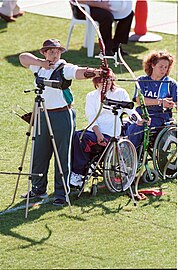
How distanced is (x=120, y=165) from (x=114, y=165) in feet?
0.19

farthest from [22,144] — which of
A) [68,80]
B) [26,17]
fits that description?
[26,17]

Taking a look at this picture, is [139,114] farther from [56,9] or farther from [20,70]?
[56,9]

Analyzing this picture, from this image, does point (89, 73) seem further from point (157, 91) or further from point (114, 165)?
point (157, 91)

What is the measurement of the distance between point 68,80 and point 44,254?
1.57m

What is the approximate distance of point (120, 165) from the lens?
7930mm

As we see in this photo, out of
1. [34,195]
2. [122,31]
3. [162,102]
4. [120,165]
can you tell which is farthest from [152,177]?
[122,31]

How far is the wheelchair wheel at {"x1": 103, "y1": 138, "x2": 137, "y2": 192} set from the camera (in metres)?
7.83

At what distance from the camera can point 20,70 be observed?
12547mm

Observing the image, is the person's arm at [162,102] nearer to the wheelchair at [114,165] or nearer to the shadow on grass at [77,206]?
the wheelchair at [114,165]

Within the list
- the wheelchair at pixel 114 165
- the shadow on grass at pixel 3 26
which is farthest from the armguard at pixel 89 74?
the shadow on grass at pixel 3 26

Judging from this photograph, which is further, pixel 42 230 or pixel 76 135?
pixel 76 135

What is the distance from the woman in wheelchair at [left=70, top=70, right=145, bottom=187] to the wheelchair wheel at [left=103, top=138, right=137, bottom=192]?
0.15 metres

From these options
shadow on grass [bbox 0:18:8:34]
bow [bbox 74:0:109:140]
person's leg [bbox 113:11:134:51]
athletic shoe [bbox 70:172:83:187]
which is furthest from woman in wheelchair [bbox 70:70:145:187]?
shadow on grass [bbox 0:18:8:34]

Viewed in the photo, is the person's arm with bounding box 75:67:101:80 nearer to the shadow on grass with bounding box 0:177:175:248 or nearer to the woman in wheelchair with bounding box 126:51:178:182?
the woman in wheelchair with bounding box 126:51:178:182
